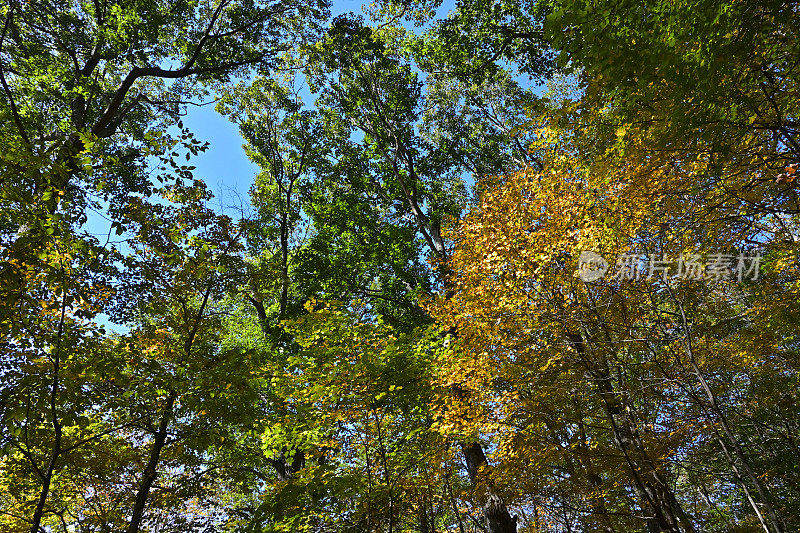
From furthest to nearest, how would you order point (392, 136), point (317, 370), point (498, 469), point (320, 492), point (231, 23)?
point (392, 136) → point (231, 23) → point (498, 469) → point (317, 370) → point (320, 492)

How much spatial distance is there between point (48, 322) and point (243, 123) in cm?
1251

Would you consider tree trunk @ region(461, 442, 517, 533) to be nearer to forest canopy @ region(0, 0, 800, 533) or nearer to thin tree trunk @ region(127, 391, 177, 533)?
forest canopy @ region(0, 0, 800, 533)

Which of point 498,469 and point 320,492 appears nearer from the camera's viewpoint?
point 320,492

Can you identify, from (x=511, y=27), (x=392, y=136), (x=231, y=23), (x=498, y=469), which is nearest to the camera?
(x=498, y=469)

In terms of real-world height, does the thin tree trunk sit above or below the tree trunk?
above

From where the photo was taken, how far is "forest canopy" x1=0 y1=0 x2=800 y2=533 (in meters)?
3.60

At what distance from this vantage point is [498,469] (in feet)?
23.6

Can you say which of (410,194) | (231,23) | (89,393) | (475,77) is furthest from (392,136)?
(89,393)

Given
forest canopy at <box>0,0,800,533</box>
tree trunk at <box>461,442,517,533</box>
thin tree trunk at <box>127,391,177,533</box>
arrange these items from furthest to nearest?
tree trunk at <box>461,442,517,533</box>, thin tree trunk at <box>127,391,177,533</box>, forest canopy at <box>0,0,800,533</box>

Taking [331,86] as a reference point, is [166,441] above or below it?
below

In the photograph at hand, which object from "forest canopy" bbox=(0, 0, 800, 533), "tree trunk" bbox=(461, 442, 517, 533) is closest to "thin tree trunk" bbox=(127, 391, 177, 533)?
"forest canopy" bbox=(0, 0, 800, 533)

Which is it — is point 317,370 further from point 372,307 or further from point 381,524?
point 372,307

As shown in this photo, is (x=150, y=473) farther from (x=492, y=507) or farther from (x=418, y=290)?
(x=418, y=290)

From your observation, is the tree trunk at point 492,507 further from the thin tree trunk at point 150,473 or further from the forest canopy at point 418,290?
the thin tree trunk at point 150,473
